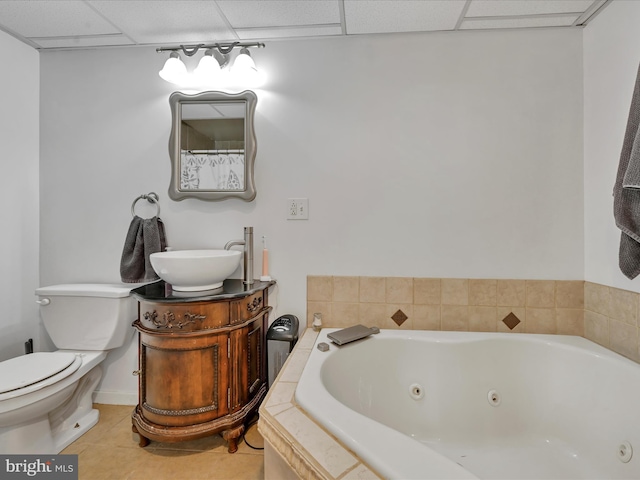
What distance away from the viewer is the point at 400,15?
5.05ft

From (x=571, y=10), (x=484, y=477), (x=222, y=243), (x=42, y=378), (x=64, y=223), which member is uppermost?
(x=571, y=10)

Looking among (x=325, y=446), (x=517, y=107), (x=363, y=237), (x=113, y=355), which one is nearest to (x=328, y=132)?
(x=363, y=237)

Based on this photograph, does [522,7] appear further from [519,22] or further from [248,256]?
[248,256]

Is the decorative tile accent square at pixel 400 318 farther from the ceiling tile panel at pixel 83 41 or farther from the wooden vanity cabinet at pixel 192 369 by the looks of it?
the ceiling tile panel at pixel 83 41

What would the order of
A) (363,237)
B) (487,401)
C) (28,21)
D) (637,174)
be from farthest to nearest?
1. (363,237)
2. (28,21)
3. (487,401)
4. (637,174)

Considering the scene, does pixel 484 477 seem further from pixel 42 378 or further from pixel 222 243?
pixel 42 378

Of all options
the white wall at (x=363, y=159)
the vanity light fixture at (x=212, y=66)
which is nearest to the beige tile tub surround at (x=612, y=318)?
the white wall at (x=363, y=159)

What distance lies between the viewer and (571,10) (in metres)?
1.49

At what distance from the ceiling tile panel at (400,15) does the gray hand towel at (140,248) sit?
1533mm

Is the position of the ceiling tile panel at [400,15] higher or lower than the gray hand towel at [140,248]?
higher

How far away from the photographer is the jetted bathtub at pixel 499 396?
3.93 ft

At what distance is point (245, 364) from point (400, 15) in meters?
1.90

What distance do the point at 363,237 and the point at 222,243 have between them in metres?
0.83

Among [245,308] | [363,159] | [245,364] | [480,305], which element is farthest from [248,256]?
[480,305]
